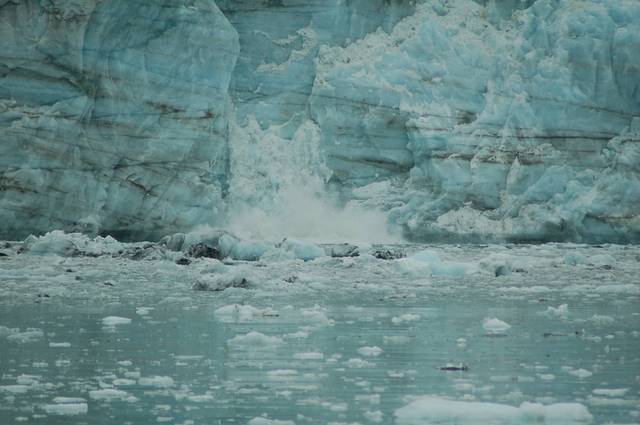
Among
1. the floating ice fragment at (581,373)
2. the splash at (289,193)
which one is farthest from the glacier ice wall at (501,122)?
the floating ice fragment at (581,373)

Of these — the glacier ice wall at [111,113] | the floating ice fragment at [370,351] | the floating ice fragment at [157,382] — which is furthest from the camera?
the glacier ice wall at [111,113]

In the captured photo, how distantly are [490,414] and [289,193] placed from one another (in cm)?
1521

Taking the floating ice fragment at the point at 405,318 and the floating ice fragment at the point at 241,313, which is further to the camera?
the floating ice fragment at the point at 241,313

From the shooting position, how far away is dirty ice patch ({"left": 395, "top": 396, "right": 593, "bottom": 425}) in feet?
14.2

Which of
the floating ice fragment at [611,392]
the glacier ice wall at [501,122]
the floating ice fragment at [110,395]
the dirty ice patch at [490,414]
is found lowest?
Answer: the glacier ice wall at [501,122]

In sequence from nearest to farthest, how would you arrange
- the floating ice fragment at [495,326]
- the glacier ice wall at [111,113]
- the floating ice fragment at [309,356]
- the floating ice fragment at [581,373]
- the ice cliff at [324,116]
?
the floating ice fragment at [581,373] < the floating ice fragment at [309,356] < the floating ice fragment at [495,326] < the glacier ice wall at [111,113] < the ice cliff at [324,116]

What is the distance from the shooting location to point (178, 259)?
44.9ft

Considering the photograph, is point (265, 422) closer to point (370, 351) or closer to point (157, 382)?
point (157, 382)

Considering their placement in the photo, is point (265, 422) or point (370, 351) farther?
point (370, 351)

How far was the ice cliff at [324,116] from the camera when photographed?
17.1 metres

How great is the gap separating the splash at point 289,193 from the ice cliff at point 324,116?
1.4 inches

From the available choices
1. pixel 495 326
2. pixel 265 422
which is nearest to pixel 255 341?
pixel 495 326

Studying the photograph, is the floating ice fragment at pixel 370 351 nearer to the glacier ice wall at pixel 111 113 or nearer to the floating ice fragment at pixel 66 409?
the floating ice fragment at pixel 66 409

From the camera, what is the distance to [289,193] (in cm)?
1952
